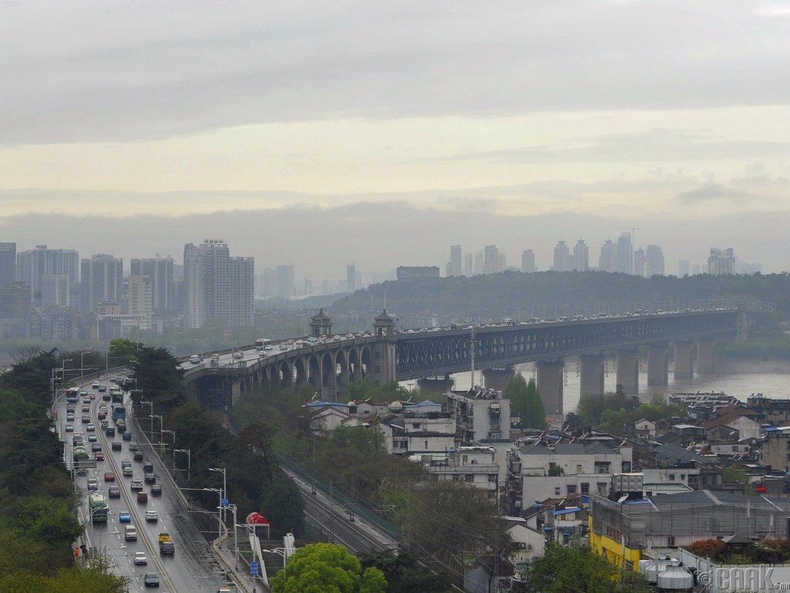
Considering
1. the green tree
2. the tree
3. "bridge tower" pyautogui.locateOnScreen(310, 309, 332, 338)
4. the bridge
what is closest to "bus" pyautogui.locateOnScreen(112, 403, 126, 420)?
the bridge

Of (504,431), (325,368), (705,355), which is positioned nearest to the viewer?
(504,431)

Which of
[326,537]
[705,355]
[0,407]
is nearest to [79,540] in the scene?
[326,537]

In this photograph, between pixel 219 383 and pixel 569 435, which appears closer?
pixel 569 435

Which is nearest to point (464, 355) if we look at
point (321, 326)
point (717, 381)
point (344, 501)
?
point (321, 326)

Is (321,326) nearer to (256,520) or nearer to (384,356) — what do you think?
(384,356)

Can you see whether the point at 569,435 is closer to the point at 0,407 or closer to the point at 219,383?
the point at 0,407

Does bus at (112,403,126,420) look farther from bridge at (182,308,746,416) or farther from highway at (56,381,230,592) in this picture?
bridge at (182,308,746,416)
